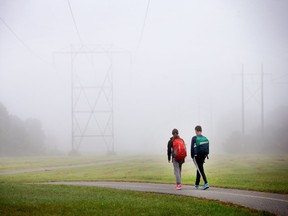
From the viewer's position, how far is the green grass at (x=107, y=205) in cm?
1232

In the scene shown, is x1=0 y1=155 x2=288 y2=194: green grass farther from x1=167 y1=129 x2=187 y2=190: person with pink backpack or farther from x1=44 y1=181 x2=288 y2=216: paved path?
x1=167 y1=129 x2=187 y2=190: person with pink backpack

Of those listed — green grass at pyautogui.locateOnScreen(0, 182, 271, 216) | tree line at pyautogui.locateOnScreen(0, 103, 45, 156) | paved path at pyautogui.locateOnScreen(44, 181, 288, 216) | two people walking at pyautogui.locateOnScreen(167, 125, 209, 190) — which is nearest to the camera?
green grass at pyautogui.locateOnScreen(0, 182, 271, 216)

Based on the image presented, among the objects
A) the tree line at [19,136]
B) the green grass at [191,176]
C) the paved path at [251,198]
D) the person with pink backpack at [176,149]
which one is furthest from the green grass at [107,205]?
the tree line at [19,136]

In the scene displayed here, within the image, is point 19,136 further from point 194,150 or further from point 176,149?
point 194,150

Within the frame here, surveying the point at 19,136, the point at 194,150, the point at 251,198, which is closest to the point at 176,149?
the point at 194,150

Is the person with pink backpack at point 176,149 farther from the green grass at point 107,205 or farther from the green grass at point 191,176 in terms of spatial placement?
the green grass at point 191,176

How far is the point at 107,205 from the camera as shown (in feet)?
44.5

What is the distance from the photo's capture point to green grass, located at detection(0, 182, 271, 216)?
12.3m

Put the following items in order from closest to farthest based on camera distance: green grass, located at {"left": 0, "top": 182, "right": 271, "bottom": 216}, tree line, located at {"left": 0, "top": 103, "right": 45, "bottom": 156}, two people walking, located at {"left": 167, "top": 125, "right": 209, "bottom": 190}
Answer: green grass, located at {"left": 0, "top": 182, "right": 271, "bottom": 216} < two people walking, located at {"left": 167, "top": 125, "right": 209, "bottom": 190} < tree line, located at {"left": 0, "top": 103, "right": 45, "bottom": 156}

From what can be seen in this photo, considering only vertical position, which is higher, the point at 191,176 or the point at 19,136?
the point at 191,176

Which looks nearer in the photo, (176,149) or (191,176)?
(176,149)

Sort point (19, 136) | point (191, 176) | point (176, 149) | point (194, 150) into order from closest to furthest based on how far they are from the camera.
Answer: point (194, 150) < point (176, 149) < point (191, 176) < point (19, 136)

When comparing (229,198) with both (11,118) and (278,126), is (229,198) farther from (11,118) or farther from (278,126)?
(11,118)

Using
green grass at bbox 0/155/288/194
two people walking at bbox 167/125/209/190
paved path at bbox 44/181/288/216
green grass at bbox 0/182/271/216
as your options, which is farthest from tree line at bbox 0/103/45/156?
green grass at bbox 0/182/271/216
